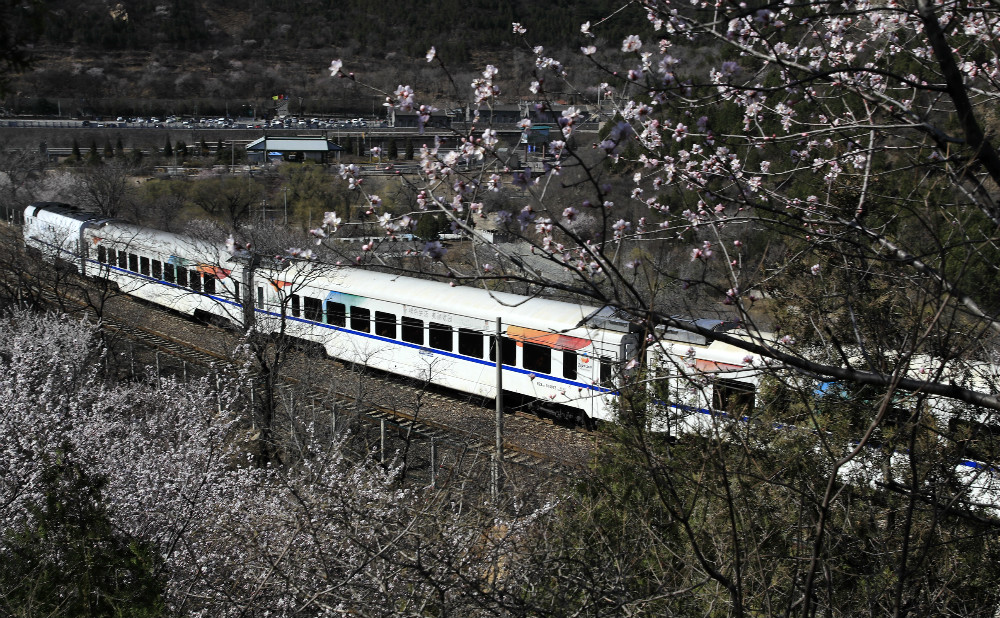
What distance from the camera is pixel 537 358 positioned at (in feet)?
41.6

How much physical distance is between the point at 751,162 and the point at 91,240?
56.3 feet

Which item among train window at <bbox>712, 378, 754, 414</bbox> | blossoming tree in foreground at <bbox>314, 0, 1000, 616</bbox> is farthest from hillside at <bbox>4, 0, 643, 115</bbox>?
blossoming tree in foreground at <bbox>314, 0, 1000, 616</bbox>

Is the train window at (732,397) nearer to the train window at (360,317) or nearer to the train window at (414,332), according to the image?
the train window at (414,332)

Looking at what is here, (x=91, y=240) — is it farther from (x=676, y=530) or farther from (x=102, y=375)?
(x=676, y=530)

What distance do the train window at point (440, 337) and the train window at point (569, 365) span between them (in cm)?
230

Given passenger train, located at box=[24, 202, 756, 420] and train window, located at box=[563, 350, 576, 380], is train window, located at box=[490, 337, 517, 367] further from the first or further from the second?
train window, located at box=[563, 350, 576, 380]

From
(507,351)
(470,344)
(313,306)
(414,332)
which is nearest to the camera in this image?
(507,351)

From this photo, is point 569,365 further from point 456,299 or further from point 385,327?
point 385,327

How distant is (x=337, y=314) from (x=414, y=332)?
184cm

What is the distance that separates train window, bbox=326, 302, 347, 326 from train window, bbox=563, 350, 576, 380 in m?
4.80

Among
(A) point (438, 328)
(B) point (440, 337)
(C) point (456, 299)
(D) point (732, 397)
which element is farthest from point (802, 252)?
(B) point (440, 337)

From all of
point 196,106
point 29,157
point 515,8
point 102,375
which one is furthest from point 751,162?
point 515,8

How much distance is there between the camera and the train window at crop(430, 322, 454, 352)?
541 inches

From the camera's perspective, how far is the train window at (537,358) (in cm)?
1250
